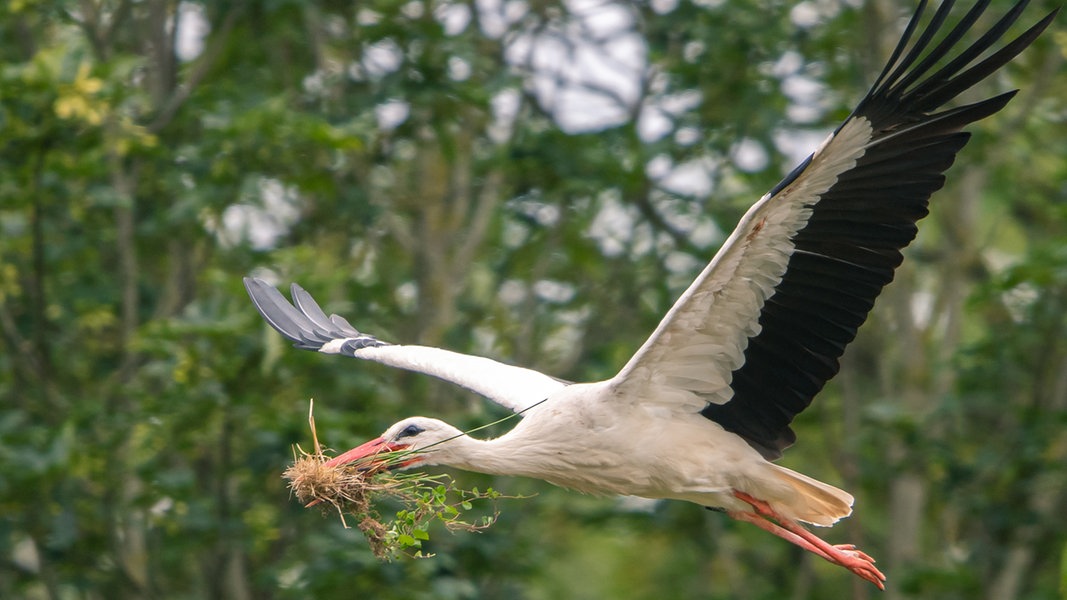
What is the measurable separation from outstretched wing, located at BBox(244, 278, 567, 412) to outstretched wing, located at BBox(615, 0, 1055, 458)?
1.06 m

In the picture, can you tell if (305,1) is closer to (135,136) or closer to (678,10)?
(135,136)

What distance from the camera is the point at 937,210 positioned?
1245 cm

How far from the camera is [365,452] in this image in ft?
20.4

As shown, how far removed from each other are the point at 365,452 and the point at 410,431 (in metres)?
0.31

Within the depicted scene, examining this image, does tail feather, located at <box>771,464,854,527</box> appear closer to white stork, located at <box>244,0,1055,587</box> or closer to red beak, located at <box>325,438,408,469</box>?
white stork, located at <box>244,0,1055,587</box>

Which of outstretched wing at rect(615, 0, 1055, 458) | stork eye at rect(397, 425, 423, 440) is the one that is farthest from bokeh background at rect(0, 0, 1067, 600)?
outstretched wing at rect(615, 0, 1055, 458)

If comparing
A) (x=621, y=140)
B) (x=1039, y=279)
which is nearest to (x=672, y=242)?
(x=621, y=140)

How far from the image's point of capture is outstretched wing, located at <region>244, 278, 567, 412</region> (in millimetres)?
7355

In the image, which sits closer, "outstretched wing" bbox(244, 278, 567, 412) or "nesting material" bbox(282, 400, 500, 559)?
"nesting material" bbox(282, 400, 500, 559)

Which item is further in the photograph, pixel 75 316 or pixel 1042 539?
pixel 1042 539

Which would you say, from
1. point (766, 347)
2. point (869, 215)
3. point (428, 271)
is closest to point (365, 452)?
point (766, 347)

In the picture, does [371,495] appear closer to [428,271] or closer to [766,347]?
[766,347]

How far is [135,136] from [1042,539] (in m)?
6.75

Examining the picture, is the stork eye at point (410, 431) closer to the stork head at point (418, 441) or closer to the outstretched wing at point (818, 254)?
the stork head at point (418, 441)
